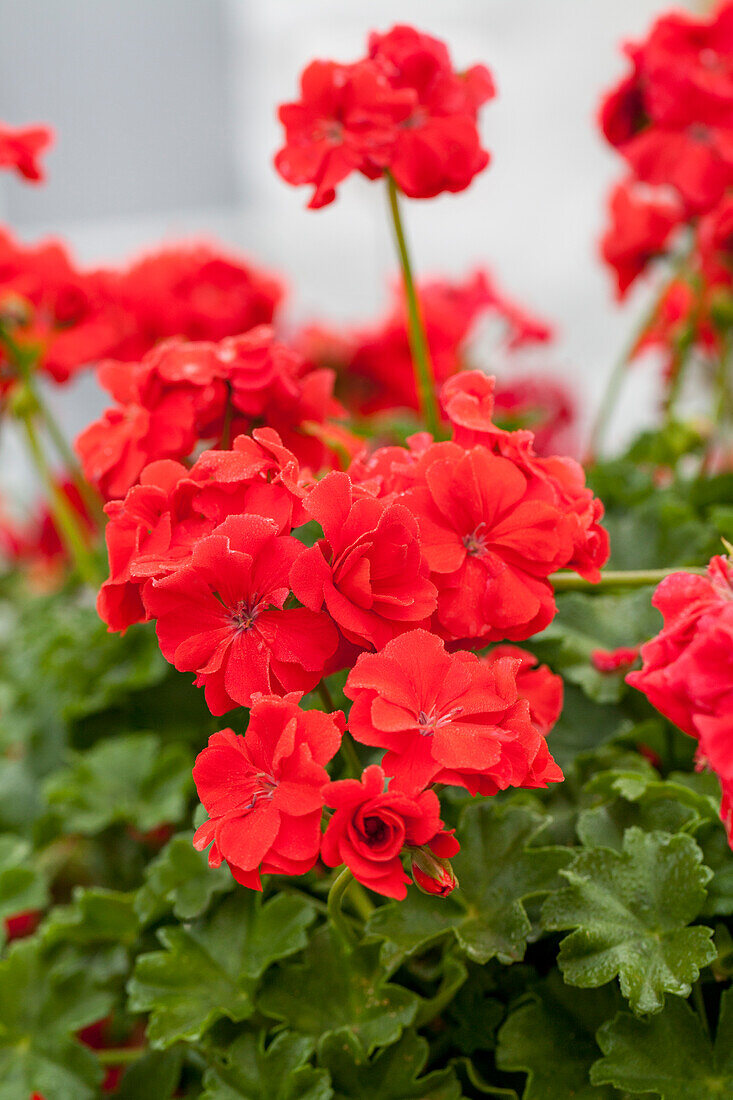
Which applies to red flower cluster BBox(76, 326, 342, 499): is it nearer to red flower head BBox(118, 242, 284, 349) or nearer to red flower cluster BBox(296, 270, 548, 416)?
red flower head BBox(118, 242, 284, 349)

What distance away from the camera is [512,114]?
2.36 meters

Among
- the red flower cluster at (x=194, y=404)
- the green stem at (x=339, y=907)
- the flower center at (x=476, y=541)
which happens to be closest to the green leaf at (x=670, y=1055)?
the green stem at (x=339, y=907)

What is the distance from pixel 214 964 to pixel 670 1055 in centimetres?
23

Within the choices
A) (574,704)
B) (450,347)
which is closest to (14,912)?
(574,704)

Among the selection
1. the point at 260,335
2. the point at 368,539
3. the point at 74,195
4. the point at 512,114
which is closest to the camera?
the point at 368,539

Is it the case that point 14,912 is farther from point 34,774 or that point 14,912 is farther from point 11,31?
point 11,31

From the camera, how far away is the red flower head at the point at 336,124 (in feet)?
1.72

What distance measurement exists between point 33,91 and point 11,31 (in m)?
0.17

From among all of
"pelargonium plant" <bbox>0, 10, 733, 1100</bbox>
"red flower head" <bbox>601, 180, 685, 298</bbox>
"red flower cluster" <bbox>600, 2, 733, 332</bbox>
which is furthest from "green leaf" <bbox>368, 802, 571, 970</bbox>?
"red flower head" <bbox>601, 180, 685, 298</bbox>

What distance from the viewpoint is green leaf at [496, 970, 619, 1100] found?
445 millimetres

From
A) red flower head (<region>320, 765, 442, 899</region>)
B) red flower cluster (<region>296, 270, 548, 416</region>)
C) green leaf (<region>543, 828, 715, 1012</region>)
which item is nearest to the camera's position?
red flower head (<region>320, 765, 442, 899</region>)

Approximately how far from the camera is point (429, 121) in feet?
1.82

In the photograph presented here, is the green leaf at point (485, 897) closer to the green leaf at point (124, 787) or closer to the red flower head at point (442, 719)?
the red flower head at point (442, 719)

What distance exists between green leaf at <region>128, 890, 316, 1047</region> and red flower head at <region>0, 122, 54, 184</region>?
21.2 inches
